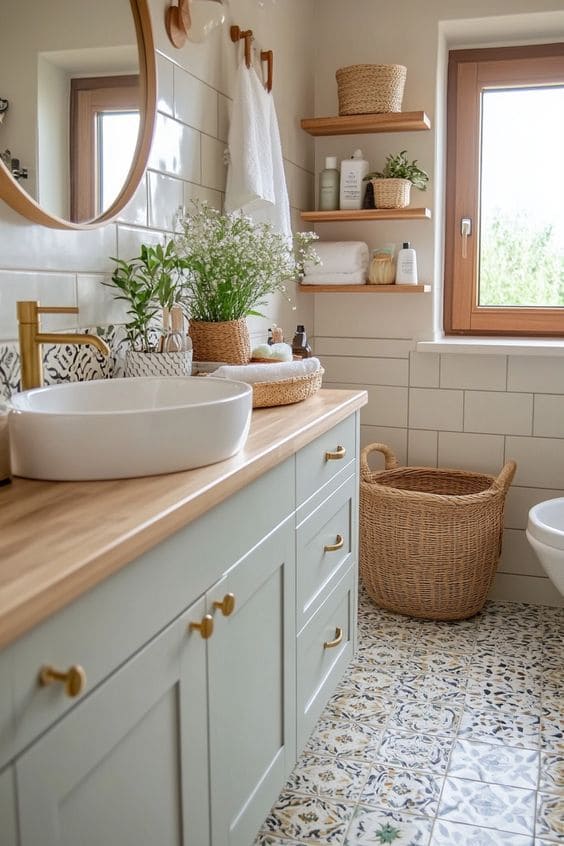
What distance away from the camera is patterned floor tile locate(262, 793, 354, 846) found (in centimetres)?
189

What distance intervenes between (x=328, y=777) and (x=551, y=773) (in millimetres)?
543

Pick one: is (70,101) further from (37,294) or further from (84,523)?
(84,523)

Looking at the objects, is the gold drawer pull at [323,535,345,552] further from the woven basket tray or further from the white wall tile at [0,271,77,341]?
the white wall tile at [0,271,77,341]

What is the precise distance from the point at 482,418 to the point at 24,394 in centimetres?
214

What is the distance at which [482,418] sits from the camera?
3229 mm

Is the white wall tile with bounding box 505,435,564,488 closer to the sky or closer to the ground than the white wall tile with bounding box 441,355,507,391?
closer to the ground

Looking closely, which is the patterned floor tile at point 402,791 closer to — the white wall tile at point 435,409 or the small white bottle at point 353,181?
the white wall tile at point 435,409

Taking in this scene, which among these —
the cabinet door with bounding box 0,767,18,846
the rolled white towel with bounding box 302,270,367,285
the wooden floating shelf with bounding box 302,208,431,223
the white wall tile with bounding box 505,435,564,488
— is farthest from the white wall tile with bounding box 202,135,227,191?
the cabinet door with bounding box 0,767,18,846

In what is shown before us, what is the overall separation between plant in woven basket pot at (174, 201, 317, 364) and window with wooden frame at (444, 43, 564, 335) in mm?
1336

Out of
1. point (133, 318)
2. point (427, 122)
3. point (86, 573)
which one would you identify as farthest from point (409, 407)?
point (86, 573)

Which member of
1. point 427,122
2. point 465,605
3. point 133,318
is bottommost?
point 465,605

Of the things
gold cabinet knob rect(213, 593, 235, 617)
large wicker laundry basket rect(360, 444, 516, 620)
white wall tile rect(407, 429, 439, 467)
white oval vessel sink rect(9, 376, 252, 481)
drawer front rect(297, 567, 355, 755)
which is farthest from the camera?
white wall tile rect(407, 429, 439, 467)

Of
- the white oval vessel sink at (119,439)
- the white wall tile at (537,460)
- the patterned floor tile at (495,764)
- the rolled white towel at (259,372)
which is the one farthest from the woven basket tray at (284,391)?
the white wall tile at (537,460)

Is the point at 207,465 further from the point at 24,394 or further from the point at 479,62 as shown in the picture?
the point at 479,62
